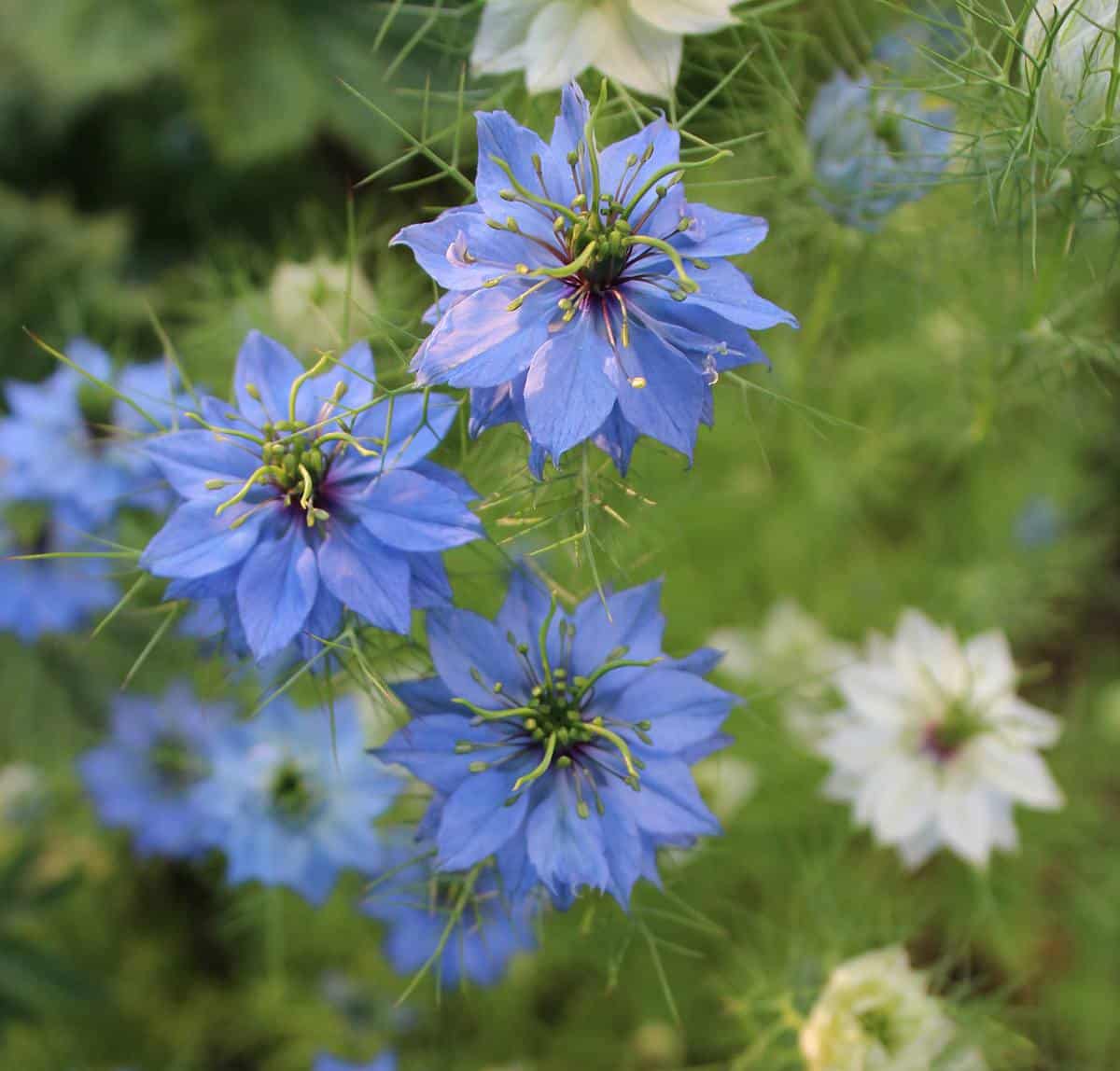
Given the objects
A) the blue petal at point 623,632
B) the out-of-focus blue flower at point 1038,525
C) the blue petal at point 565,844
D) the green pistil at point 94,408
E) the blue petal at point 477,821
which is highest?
the green pistil at point 94,408

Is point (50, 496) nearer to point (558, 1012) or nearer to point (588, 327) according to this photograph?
point (588, 327)

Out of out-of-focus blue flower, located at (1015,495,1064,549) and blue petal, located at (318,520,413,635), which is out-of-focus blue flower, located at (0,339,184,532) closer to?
blue petal, located at (318,520,413,635)

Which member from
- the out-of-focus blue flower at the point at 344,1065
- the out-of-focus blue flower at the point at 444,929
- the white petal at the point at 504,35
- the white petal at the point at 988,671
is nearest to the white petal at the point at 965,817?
the white petal at the point at 988,671

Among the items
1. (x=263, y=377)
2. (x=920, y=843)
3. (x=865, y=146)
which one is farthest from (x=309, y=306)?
(x=920, y=843)

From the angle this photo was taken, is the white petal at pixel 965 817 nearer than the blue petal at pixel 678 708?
No

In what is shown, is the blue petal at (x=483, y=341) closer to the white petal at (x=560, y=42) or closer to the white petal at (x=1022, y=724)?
the white petal at (x=560, y=42)

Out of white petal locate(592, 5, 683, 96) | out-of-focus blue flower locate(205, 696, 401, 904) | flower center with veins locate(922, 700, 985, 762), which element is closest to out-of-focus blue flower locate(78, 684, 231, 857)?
out-of-focus blue flower locate(205, 696, 401, 904)

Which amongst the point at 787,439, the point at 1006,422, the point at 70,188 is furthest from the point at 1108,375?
the point at 70,188
